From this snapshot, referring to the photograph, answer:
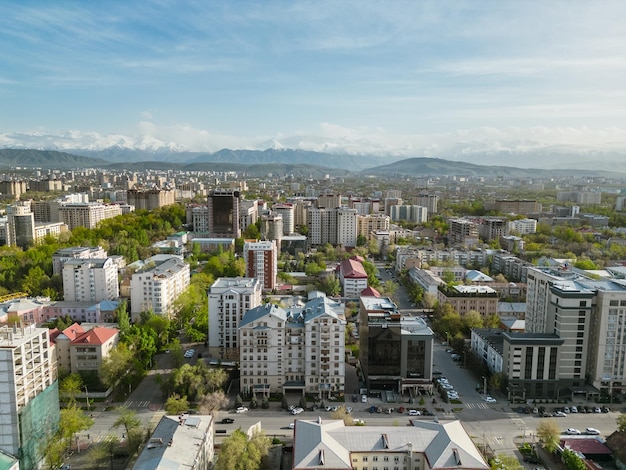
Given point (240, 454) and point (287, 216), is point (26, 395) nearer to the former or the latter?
point (240, 454)

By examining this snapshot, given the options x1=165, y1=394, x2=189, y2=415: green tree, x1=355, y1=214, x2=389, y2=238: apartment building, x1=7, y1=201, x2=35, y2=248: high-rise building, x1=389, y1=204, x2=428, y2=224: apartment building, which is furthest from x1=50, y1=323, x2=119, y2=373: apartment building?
x1=389, y1=204, x2=428, y2=224: apartment building

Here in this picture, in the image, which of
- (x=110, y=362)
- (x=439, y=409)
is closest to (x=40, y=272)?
(x=110, y=362)

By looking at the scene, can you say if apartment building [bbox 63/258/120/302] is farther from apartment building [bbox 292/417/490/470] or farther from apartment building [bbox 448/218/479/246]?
apartment building [bbox 448/218/479/246]

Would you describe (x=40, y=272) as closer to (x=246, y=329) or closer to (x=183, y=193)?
(x=246, y=329)

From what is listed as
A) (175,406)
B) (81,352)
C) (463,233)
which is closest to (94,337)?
(81,352)

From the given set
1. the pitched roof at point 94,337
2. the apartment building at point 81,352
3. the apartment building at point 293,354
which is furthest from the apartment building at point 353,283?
the apartment building at point 81,352

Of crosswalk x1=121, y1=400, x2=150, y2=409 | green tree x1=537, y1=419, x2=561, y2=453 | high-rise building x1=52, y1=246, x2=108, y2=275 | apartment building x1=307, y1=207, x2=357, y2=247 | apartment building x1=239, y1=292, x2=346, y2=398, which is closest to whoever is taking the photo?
green tree x1=537, y1=419, x2=561, y2=453

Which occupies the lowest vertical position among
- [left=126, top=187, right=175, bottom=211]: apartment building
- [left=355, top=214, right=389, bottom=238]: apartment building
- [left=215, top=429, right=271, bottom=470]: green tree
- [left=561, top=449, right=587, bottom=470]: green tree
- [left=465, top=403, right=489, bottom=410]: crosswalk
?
[left=465, top=403, right=489, bottom=410]: crosswalk
